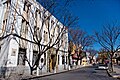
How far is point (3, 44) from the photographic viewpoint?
17609 mm

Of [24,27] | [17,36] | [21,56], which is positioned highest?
[24,27]

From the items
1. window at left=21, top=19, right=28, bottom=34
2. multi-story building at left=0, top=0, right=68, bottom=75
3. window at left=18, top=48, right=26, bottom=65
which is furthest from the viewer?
window at left=21, top=19, right=28, bottom=34

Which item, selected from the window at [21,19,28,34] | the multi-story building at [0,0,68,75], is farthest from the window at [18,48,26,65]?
the window at [21,19,28,34]

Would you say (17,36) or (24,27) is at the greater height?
(24,27)

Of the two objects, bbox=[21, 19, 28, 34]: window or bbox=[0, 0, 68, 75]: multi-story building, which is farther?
bbox=[21, 19, 28, 34]: window

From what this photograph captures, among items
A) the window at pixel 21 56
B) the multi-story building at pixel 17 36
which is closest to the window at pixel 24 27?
the multi-story building at pixel 17 36

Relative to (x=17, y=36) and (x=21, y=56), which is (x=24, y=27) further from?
(x=21, y=56)

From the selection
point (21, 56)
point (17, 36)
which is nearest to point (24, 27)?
point (17, 36)

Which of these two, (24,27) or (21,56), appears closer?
(21,56)

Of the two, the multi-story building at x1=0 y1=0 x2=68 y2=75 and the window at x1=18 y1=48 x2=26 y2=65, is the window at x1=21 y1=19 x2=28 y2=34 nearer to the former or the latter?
the multi-story building at x1=0 y1=0 x2=68 y2=75

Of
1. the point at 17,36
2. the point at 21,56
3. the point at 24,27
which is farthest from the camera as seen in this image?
the point at 24,27

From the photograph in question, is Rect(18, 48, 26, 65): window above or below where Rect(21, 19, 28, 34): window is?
below

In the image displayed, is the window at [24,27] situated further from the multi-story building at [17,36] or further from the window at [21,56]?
the window at [21,56]

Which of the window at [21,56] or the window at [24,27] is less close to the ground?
the window at [24,27]
